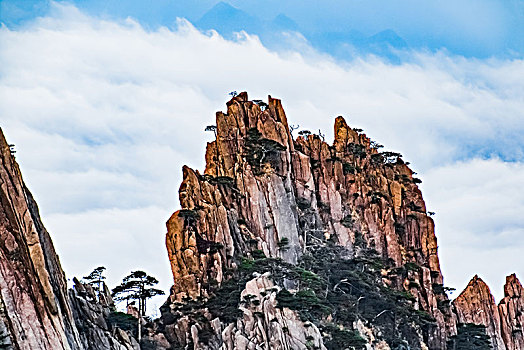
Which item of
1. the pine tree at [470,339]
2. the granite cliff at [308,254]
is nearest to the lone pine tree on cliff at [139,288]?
the granite cliff at [308,254]

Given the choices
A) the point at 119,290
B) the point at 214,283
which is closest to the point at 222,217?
the point at 214,283

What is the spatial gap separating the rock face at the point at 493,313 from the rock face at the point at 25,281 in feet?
211

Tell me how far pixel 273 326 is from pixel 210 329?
5522 mm

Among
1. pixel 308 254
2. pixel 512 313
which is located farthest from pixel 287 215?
pixel 512 313

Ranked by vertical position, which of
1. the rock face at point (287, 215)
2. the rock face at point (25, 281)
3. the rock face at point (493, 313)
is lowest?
the rock face at point (25, 281)

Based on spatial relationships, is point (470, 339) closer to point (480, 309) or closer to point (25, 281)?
point (480, 309)

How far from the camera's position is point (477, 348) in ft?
297

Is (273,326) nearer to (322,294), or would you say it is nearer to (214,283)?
(214,283)

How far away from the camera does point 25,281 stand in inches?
1603

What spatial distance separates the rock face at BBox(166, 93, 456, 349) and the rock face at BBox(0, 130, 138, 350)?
73.8 feet

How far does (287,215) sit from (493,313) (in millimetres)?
33333

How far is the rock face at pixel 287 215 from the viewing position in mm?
72000

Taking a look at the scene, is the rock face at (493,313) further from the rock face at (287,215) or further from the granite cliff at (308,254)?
the rock face at (287,215)

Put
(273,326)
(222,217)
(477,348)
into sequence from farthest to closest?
(477,348) < (222,217) < (273,326)
